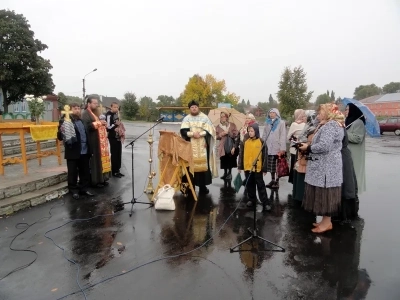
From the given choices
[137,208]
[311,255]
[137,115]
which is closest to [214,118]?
[137,208]

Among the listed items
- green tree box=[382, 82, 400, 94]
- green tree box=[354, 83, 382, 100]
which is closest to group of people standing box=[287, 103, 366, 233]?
green tree box=[382, 82, 400, 94]

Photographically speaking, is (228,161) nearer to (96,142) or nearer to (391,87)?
(96,142)

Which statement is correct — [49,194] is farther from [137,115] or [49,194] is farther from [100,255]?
[137,115]

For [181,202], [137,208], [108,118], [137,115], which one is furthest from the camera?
[137,115]

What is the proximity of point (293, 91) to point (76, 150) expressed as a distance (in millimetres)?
33546

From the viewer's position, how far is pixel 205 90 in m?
55.4

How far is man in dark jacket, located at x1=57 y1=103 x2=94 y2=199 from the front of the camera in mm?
5934

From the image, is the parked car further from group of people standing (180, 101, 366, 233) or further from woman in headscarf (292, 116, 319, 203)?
woman in headscarf (292, 116, 319, 203)

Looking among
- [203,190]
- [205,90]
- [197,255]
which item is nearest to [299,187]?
[203,190]

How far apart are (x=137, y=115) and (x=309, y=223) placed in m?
59.1

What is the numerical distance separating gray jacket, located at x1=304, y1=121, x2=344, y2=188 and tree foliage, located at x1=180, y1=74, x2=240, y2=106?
51097 mm

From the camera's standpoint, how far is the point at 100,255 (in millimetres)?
3777

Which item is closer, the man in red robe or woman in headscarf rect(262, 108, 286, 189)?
woman in headscarf rect(262, 108, 286, 189)

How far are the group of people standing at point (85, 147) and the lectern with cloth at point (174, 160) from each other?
1.62 meters
